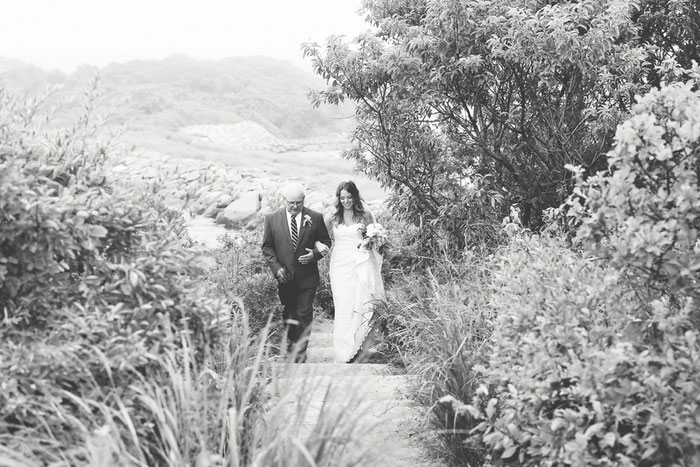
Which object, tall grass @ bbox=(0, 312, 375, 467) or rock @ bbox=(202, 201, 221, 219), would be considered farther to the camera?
rock @ bbox=(202, 201, 221, 219)

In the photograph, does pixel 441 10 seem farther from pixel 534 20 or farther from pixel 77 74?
pixel 77 74

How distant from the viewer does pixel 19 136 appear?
3.66m

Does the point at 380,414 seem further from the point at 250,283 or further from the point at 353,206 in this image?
the point at 250,283

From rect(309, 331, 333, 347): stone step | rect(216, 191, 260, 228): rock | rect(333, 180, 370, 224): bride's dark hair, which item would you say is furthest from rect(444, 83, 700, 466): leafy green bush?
rect(216, 191, 260, 228): rock

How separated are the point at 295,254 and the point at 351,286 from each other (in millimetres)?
939

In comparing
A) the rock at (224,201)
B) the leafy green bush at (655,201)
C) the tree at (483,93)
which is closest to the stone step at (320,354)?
the tree at (483,93)

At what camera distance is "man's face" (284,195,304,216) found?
835 cm

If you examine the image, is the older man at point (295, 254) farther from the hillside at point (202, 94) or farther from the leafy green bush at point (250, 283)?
the hillside at point (202, 94)

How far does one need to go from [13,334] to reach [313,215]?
5419mm

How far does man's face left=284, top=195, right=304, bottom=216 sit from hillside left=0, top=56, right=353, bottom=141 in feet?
121

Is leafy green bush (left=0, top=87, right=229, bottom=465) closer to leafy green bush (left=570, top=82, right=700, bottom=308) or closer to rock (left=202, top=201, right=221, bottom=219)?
leafy green bush (left=570, top=82, right=700, bottom=308)

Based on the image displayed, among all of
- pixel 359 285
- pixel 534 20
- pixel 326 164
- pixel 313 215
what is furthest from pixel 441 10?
pixel 326 164

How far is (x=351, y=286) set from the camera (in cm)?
904

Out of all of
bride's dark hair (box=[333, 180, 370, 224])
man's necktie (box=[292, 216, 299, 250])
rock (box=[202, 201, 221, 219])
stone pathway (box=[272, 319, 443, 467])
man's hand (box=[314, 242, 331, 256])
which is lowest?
rock (box=[202, 201, 221, 219])
